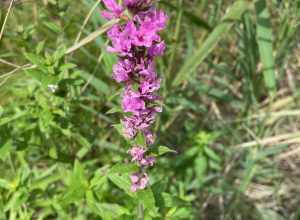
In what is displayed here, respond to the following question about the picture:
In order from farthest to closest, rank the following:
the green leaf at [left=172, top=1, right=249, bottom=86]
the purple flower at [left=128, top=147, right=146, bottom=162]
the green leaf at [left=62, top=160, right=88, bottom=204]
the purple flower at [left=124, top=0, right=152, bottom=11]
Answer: the green leaf at [left=172, top=1, right=249, bottom=86], the green leaf at [left=62, top=160, right=88, bottom=204], the purple flower at [left=128, top=147, right=146, bottom=162], the purple flower at [left=124, top=0, right=152, bottom=11]

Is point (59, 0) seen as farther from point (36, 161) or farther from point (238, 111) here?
point (238, 111)

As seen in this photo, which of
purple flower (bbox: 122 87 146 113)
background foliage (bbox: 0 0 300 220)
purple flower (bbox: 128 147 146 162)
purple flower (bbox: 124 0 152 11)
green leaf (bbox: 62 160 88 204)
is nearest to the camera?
purple flower (bbox: 124 0 152 11)

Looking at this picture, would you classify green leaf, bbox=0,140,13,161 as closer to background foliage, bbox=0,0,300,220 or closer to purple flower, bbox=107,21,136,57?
background foliage, bbox=0,0,300,220

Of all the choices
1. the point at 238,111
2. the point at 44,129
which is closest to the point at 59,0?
the point at 44,129

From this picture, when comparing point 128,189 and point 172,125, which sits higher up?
point 172,125

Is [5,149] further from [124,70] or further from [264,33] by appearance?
[264,33]

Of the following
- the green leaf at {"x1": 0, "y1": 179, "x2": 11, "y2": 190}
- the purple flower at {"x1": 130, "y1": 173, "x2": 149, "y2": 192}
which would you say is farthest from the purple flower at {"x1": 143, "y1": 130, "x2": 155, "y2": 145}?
the green leaf at {"x1": 0, "y1": 179, "x2": 11, "y2": 190}

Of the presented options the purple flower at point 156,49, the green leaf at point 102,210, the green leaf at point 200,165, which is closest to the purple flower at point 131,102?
the purple flower at point 156,49
